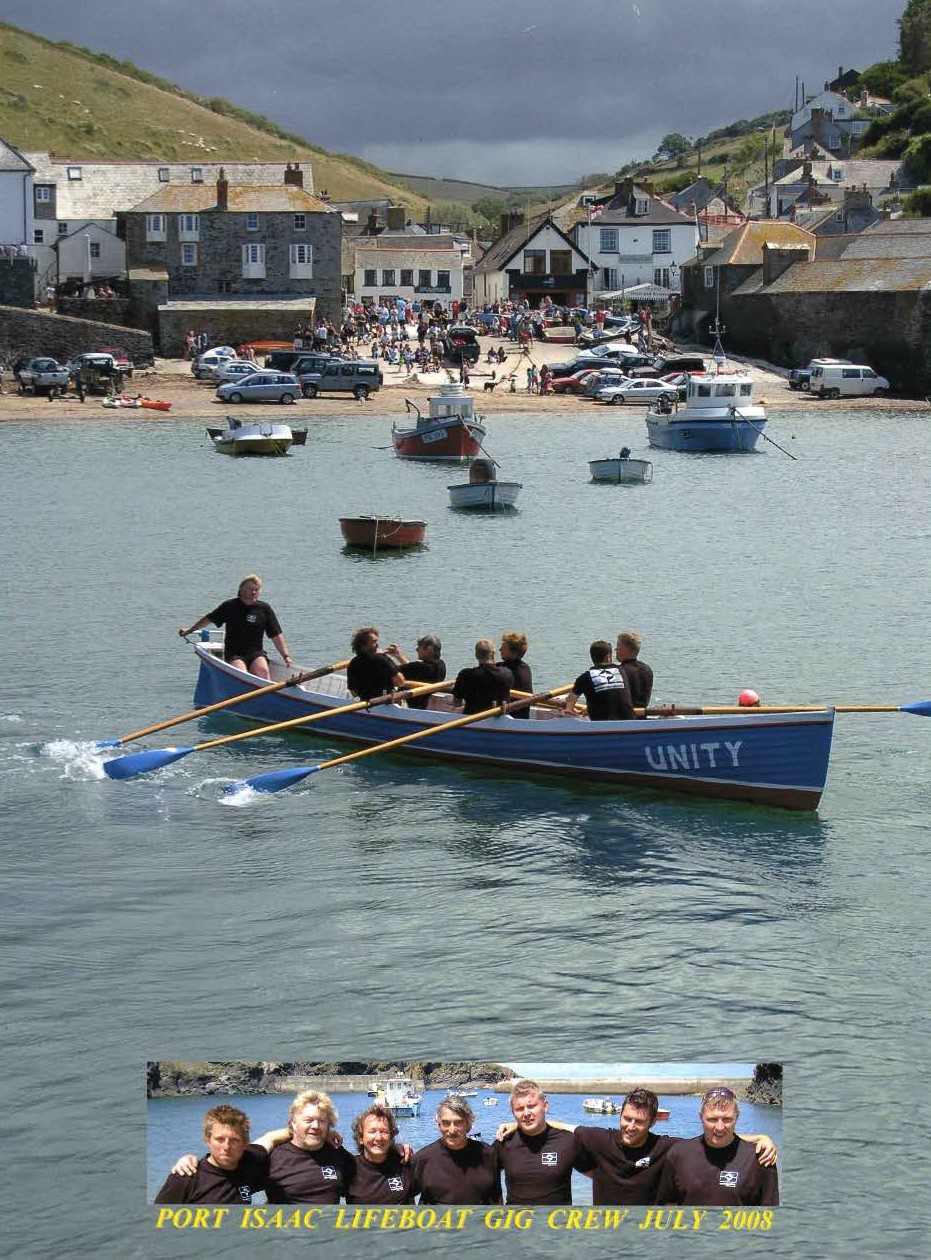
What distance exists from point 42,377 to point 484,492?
36.8 m

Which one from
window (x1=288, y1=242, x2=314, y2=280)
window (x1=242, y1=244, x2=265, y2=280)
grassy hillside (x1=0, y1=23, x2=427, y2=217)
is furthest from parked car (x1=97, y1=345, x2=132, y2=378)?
grassy hillside (x1=0, y1=23, x2=427, y2=217)

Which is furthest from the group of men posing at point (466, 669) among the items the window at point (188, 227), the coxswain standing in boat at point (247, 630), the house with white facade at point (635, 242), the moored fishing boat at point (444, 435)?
the house with white facade at point (635, 242)

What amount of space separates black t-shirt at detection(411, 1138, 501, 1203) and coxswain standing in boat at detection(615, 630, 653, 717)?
1026 cm

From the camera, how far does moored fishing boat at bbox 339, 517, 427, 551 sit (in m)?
41.6

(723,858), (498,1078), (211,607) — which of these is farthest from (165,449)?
(498,1078)

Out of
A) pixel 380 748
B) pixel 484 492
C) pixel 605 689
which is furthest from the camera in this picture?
pixel 484 492

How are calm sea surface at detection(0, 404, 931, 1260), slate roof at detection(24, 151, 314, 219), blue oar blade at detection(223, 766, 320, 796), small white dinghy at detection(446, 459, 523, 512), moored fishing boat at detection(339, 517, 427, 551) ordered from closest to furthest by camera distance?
calm sea surface at detection(0, 404, 931, 1260)
blue oar blade at detection(223, 766, 320, 796)
moored fishing boat at detection(339, 517, 427, 551)
small white dinghy at detection(446, 459, 523, 512)
slate roof at detection(24, 151, 314, 219)

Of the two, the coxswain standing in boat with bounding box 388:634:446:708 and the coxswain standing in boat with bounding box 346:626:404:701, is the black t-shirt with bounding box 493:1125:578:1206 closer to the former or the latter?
the coxswain standing in boat with bounding box 346:626:404:701

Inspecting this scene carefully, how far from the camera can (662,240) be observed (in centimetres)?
11450

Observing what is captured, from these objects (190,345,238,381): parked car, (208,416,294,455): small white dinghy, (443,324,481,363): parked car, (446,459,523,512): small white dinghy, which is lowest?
(446,459,523,512): small white dinghy

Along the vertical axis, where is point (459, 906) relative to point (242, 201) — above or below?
below

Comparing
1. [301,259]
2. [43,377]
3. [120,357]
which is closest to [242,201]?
[301,259]

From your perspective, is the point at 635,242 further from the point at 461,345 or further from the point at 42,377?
the point at 42,377

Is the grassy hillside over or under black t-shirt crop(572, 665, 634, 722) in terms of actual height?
over
